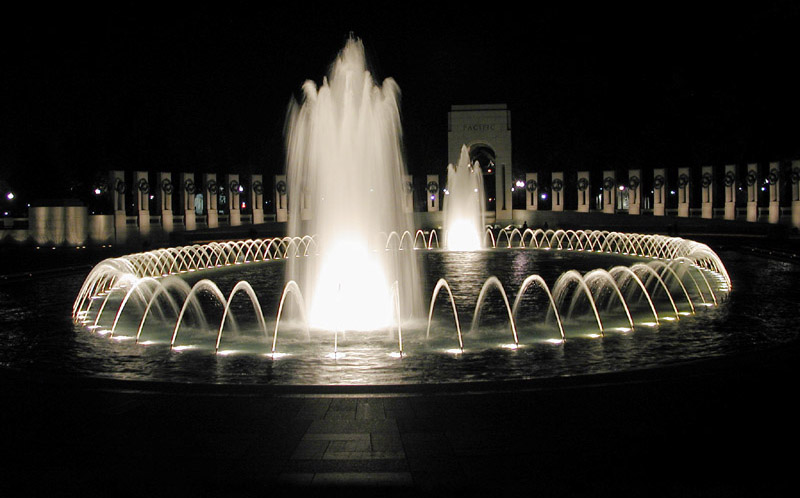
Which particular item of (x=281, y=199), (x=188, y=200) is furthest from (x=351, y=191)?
(x=281, y=199)

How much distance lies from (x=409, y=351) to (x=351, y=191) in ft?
22.2

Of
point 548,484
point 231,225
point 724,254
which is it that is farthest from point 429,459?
point 231,225

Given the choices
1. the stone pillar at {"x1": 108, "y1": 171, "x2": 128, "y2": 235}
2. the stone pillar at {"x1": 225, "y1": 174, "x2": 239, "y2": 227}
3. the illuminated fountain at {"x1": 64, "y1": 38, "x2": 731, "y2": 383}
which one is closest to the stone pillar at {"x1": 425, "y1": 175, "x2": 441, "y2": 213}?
the stone pillar at {"x1": 225, "y1": 174, "x2": 239, "y2": 227}

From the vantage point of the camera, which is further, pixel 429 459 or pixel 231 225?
pixel 231 225

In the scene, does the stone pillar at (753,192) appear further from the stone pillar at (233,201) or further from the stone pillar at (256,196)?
the stone pillar at (233,201)

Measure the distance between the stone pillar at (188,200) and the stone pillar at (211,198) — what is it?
0.93 m

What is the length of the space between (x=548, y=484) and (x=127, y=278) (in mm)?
17204

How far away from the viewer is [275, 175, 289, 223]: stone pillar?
50406 millimetres

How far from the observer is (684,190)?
47.2 metres

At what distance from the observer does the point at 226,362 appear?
10.1 meters

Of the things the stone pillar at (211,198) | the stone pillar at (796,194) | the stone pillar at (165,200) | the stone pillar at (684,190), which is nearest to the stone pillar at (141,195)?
the stone pillar at (165,200)

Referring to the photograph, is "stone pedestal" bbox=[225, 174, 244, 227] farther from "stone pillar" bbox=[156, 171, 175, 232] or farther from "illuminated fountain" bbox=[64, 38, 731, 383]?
"illuminated fountain" bbox=[64, 38, 731, 383]

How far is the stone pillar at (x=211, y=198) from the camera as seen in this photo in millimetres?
46594

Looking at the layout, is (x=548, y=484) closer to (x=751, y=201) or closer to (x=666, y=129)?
(x=751, y=201)
